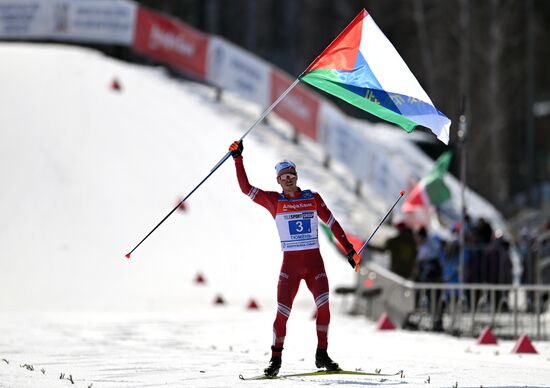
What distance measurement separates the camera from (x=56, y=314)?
752 inches

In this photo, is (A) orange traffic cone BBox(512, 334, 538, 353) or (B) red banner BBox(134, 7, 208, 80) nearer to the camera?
(A) orange traffic cone BBox(512, 334, 538, 353)

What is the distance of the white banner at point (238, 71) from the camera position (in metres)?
32.9

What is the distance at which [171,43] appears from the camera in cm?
3338

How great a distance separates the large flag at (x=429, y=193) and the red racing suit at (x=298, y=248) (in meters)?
11.1

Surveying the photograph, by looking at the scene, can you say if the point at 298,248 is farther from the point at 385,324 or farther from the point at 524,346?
the point at 385,324

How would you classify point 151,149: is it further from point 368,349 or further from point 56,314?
point 368,349

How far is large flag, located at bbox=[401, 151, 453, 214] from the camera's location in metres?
22.3

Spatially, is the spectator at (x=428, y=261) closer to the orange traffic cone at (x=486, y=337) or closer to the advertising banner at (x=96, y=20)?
the orange traffic cone at (x=486, y=337)

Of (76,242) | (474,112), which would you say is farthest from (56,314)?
(474,112)

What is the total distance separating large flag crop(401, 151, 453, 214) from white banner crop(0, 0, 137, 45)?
12464mm

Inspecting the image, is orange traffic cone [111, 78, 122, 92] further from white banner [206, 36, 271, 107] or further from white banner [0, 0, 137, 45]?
white banner [206, 36, 271, 107]

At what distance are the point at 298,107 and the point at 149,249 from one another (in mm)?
8474

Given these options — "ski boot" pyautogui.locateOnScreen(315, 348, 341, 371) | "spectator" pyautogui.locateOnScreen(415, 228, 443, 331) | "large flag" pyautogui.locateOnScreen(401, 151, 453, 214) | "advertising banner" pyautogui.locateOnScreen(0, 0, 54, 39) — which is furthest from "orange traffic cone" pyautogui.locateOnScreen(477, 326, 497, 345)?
"advertising banner" pyautogui.locateOnScreen(0, 0, 54, 39)

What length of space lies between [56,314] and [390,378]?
9.41m
